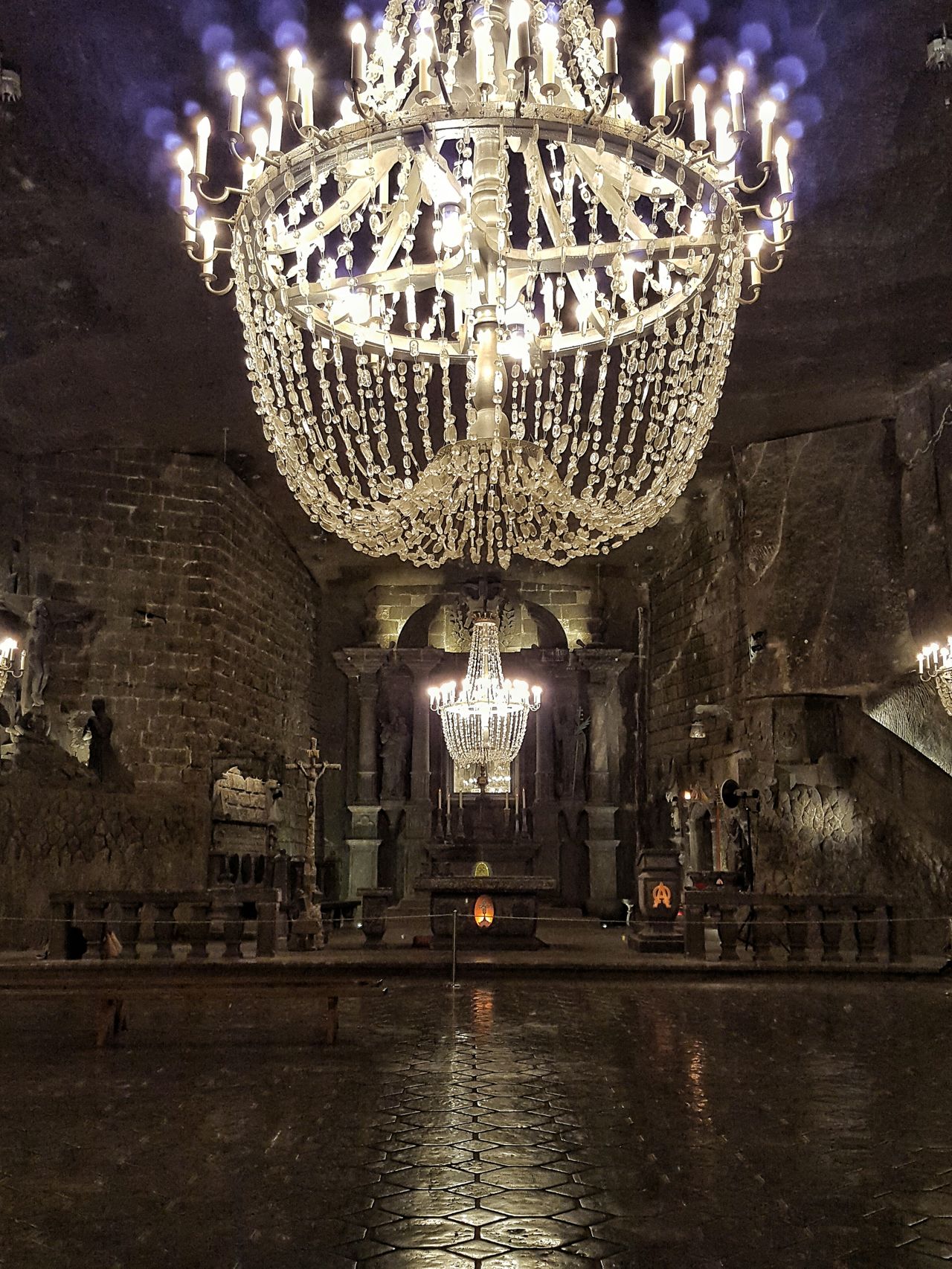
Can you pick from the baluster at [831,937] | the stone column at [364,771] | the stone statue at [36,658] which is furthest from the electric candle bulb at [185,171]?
the stone column at [364,771]

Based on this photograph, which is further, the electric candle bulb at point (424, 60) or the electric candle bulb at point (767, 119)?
the electric candle bulb at point (767, 119)

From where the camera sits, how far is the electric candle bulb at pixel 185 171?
370 cm

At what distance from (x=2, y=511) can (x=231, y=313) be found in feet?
13.5

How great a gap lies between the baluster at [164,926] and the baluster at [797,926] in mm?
5535

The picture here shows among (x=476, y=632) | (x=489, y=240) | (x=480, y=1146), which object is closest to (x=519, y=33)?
(x=489, y=240)

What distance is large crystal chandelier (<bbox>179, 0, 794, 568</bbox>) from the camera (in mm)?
3199

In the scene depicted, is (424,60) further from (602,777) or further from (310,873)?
(602,777)

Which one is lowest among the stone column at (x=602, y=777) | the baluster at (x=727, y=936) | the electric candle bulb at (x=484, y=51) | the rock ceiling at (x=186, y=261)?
the baluster at (x=727, y=936)

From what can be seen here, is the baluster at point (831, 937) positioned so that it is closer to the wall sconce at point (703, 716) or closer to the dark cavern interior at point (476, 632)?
the dark cavern interior at point (476, 632)

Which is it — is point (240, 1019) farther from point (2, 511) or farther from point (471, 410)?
point (2, 511)

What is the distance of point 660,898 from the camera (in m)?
10.1

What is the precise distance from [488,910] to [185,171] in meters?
7.98

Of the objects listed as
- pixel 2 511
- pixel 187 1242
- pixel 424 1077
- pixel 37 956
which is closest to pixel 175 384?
pixel 2 511

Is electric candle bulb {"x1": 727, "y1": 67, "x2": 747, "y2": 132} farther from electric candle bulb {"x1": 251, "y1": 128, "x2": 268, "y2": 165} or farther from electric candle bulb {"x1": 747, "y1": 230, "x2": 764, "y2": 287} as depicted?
electric candle bulb {"x1": 251, "y1": 128, "x2": 268, "y2": 165}
